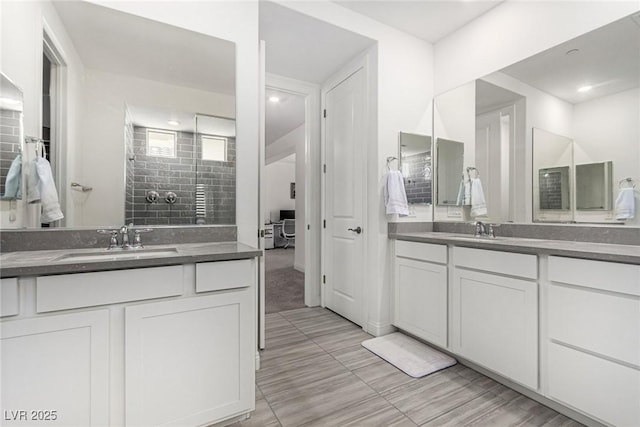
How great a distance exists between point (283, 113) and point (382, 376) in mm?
3619

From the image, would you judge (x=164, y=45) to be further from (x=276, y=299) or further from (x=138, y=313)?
(x=276, y=299)

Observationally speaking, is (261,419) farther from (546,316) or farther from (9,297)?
(546,316)

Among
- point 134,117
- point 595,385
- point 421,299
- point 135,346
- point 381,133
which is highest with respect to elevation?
point 381,133

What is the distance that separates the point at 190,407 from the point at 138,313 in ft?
1.66

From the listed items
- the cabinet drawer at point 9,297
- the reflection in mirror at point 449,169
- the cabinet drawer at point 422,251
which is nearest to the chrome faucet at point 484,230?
the reflection in mirror at point 449,169

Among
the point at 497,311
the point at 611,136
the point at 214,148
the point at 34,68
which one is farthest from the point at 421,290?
the point at 34,68

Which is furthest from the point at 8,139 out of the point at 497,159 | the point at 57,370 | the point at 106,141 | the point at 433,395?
the point at 497,159

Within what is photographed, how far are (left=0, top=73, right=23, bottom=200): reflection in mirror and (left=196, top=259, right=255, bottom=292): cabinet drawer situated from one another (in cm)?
104

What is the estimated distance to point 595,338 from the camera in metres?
1.37

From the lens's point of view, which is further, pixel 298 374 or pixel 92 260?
pixel 298 374

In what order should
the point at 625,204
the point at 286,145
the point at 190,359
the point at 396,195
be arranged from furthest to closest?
the point at 286,145, the point at 396,195, the point at 625,204, the point at 190,359

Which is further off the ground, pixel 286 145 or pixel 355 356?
pixel 286 145

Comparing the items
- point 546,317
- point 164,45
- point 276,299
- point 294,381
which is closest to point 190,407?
point 294,381

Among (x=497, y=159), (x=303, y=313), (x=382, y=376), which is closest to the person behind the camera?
(x=382, y=376)
